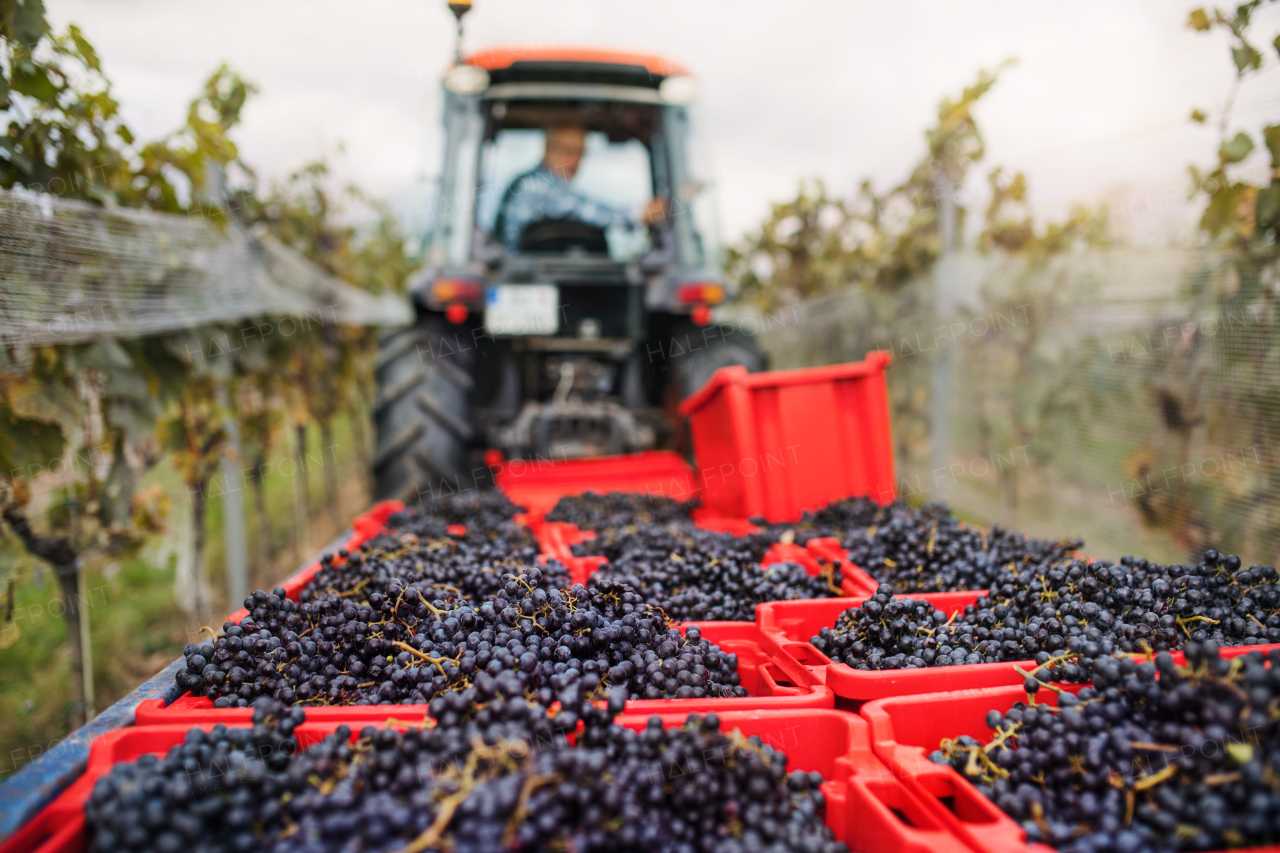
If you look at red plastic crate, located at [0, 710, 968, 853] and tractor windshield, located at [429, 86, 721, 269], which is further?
tractor windshield, located at [429, 86, 721, 269]

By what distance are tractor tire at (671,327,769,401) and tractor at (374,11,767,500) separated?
0.01 meters

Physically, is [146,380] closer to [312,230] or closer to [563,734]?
[563,734]

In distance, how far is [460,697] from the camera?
0.98 m

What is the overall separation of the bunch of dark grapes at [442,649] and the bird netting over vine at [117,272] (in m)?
1.15

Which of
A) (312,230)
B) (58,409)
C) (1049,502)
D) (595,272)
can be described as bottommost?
(1049,502)

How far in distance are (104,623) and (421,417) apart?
75.6 inches

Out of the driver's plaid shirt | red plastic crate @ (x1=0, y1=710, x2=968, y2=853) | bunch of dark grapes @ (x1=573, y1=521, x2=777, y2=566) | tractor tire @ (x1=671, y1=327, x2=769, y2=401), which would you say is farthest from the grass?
tractor tire @ (x1=671, y1=327, x2=769, y2=401)

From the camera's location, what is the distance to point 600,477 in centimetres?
333

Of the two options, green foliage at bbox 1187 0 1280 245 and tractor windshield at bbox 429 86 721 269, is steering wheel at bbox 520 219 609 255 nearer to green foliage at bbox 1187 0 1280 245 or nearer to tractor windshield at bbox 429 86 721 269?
tractor windshield at bbox 429 86 721 269

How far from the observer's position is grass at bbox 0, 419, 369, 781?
2.33 meters

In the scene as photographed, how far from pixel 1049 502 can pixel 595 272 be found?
313cm

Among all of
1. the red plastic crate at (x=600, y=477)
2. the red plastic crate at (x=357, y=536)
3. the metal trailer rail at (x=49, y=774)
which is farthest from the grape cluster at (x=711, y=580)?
the red plastic crate at (x=600, y=477)

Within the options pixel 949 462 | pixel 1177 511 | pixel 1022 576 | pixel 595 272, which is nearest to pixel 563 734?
pixel 1022 576

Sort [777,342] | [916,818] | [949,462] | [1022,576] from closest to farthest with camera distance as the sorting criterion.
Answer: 1. [916,818]
2. [1022,576]
3. [949,462]
4. [777,342]
